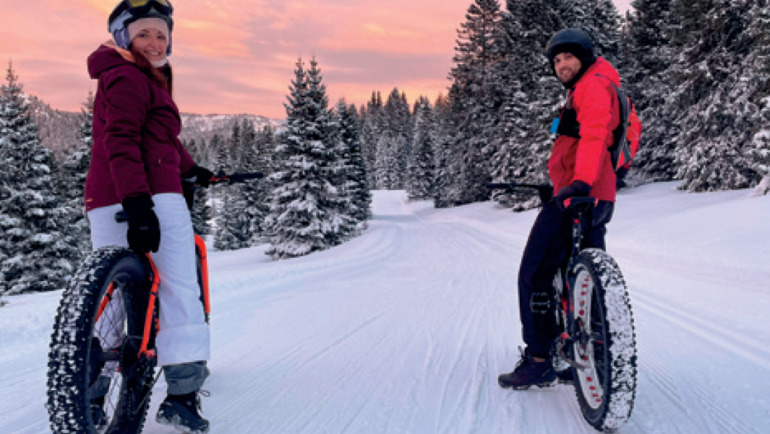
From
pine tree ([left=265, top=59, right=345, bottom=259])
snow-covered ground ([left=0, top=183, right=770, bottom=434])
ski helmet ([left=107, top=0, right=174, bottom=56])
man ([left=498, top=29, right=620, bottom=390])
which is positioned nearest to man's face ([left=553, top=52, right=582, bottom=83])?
man ([left=498, top=29, right=620, bottom=390])

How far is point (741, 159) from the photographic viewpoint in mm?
20000

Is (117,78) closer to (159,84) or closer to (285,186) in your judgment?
(159,84)

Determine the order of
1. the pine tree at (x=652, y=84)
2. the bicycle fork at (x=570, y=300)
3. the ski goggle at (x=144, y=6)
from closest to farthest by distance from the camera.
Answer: the ski goggle at (x=144, y=6), the bicycle fork at (x=570, y=300), the pine tree at (x=652, y=84)

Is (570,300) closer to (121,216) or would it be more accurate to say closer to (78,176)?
(121,216)

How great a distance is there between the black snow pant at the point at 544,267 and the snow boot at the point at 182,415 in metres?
2.14

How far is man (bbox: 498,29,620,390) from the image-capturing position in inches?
104

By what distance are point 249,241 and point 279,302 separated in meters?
42.3

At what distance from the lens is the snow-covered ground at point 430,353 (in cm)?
260

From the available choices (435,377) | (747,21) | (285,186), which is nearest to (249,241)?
(285,186)

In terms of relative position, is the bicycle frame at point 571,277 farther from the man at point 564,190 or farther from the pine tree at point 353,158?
the pine tree at point 353,158

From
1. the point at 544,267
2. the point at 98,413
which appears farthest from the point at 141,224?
the point at 544,267

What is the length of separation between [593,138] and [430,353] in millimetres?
2278

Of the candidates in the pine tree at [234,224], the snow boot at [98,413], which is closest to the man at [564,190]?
the snow boot at [98,413]

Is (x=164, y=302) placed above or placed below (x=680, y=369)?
above
